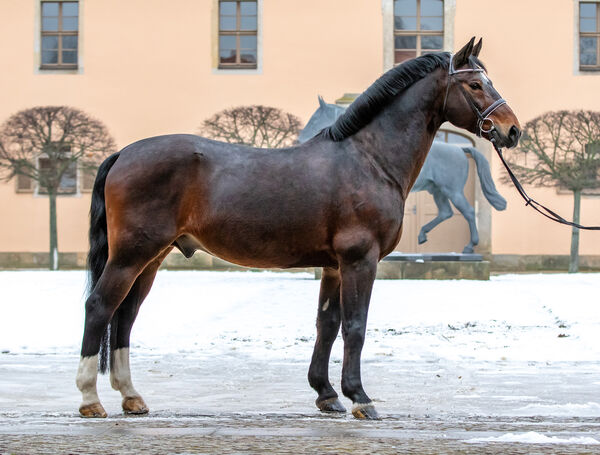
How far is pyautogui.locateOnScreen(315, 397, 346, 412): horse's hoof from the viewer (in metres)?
5.77

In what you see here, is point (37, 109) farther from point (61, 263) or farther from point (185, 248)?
point (185, 248)

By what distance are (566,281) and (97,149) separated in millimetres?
10433

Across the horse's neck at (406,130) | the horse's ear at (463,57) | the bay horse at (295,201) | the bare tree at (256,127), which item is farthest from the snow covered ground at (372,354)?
the bare tree at (256,127)

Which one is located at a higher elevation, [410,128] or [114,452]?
[410,128]

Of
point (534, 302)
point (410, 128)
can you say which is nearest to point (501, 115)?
point (410, 128)

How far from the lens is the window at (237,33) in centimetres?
2598

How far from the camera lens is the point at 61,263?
82.7 feet

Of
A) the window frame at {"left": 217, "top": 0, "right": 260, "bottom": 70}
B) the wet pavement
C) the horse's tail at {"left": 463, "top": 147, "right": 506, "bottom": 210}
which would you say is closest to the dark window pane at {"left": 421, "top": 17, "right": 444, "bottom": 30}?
the window frame at {"left": 217, "top": 0, "right": 260, "bottom": 70}

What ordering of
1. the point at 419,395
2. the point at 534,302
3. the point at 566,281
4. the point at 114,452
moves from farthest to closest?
the point at 566,281 → the point at 534,302 → the point at 419,395 → the point at 114,452

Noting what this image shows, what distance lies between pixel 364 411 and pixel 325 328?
2.20 ft

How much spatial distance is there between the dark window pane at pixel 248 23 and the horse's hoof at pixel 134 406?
69.7 ft

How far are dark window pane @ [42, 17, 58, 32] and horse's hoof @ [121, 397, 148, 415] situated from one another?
73.1 ft

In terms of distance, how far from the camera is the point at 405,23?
25625 mm

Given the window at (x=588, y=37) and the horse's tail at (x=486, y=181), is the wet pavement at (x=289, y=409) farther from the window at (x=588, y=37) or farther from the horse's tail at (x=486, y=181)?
the window at (x=588, y=37)
